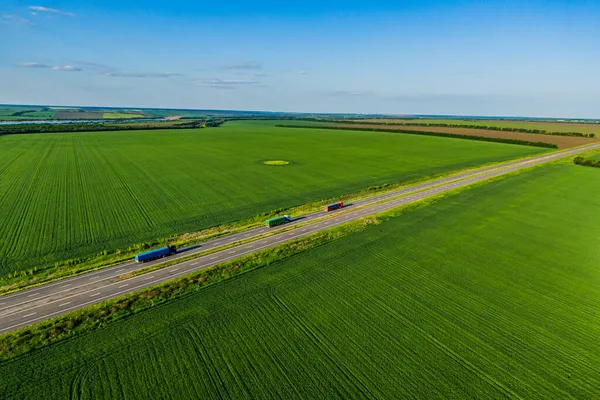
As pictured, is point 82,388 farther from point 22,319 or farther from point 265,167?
point 265,167

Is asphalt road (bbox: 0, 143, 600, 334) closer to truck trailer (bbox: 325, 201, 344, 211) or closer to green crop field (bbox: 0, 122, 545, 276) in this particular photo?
truck trailer (bbox: 325, 201, 344, 211)

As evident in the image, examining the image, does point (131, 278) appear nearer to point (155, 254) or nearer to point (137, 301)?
point (155, 254)

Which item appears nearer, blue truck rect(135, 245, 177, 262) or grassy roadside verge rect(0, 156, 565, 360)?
grassy roadside verge rect(0, 156, 565, 360)

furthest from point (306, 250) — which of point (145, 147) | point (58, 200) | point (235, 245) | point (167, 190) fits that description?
point (145, 147)

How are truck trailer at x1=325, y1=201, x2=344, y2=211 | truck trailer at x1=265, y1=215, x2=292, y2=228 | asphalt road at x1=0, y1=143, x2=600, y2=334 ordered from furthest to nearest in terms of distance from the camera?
truck trailer at x1=325, y1=201, x2=344, y2=211 < truck trailer at x1=265, y1=215, x2=292, y2=228 < asphalt road at x1=0, y1=143, x2=600, y2=334

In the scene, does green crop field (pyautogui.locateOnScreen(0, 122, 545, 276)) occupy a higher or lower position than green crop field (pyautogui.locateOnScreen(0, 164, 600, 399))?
higher

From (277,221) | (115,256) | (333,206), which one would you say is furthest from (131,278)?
(333,206)

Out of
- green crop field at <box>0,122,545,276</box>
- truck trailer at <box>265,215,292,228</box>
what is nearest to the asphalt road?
truck trailer at <box>265,215,292,228</box>

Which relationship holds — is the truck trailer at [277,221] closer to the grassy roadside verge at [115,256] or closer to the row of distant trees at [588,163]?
the grassy roadside verge at [115,256]
